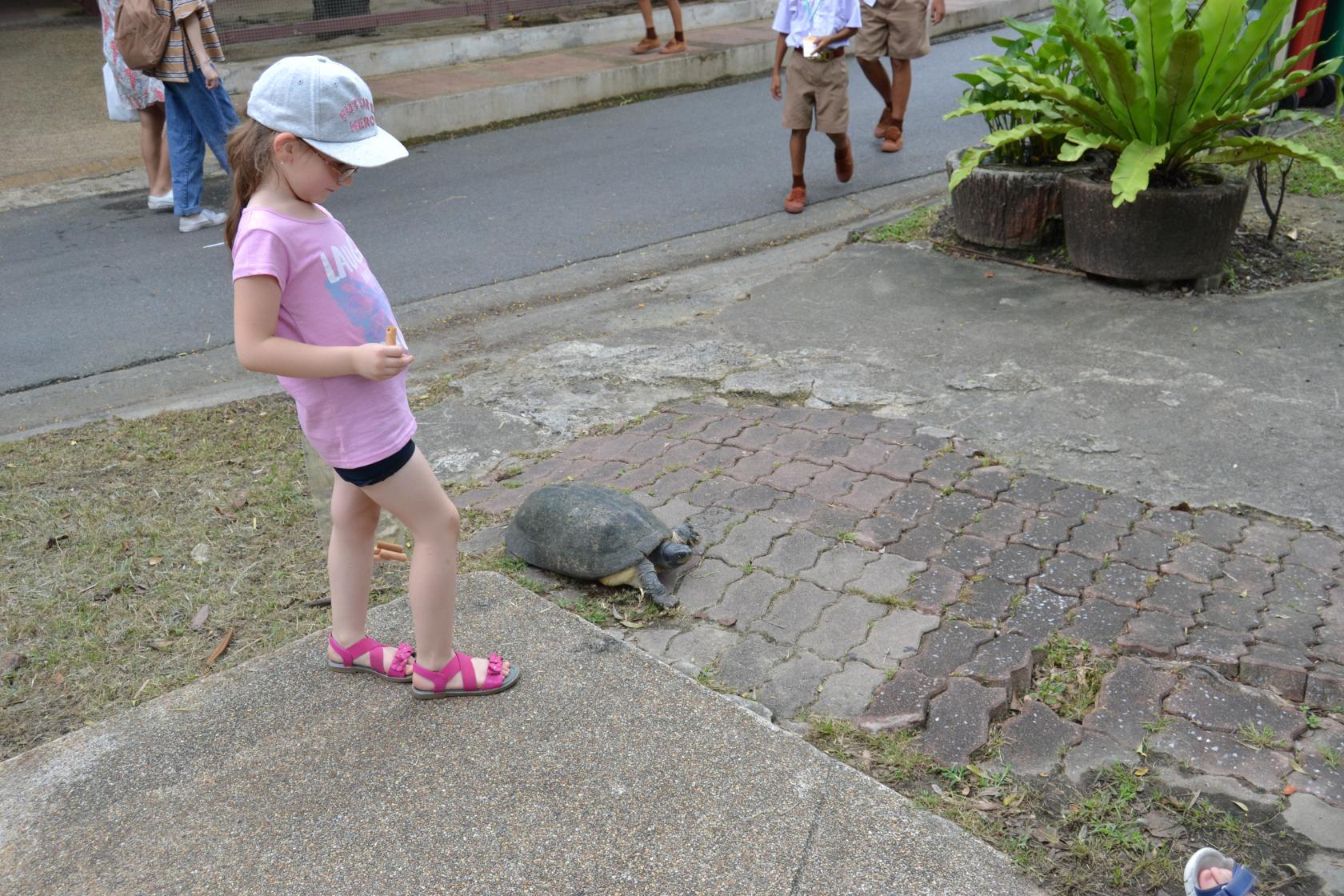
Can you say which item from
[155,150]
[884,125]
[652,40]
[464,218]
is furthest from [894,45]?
[155,150]

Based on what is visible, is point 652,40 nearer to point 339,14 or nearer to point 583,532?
point 339,14

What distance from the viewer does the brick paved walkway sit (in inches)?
114

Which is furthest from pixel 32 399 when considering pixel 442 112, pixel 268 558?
pixel 442 112

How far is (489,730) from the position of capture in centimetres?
289

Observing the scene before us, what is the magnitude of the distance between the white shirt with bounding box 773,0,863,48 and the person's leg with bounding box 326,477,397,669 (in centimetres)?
536

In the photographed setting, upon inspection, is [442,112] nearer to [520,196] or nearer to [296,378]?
[520,196]

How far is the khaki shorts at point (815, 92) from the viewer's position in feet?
24.3

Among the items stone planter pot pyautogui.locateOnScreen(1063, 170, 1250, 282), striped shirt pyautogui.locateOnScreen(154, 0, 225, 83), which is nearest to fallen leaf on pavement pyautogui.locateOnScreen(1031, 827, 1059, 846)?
stone planter pot pyautogui.locateOnScreen(1063, 170, 1250, 282)

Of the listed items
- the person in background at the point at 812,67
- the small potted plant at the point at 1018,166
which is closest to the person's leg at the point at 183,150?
the person in background at the point at 812,67

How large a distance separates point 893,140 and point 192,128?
17.2ft

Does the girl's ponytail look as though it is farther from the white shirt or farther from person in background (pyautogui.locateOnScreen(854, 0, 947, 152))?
person in background (pyautogui.locateOnScreen(854, 0, 947, 152))

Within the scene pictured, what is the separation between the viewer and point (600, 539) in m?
3.46

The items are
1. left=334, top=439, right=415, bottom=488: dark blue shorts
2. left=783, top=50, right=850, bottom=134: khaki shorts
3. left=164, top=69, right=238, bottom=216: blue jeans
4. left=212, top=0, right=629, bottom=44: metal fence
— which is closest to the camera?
left=334, top=439, right=415, bottom=488: dark blue shorts

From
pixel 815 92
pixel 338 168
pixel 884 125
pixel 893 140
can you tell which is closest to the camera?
pixel 338 168
